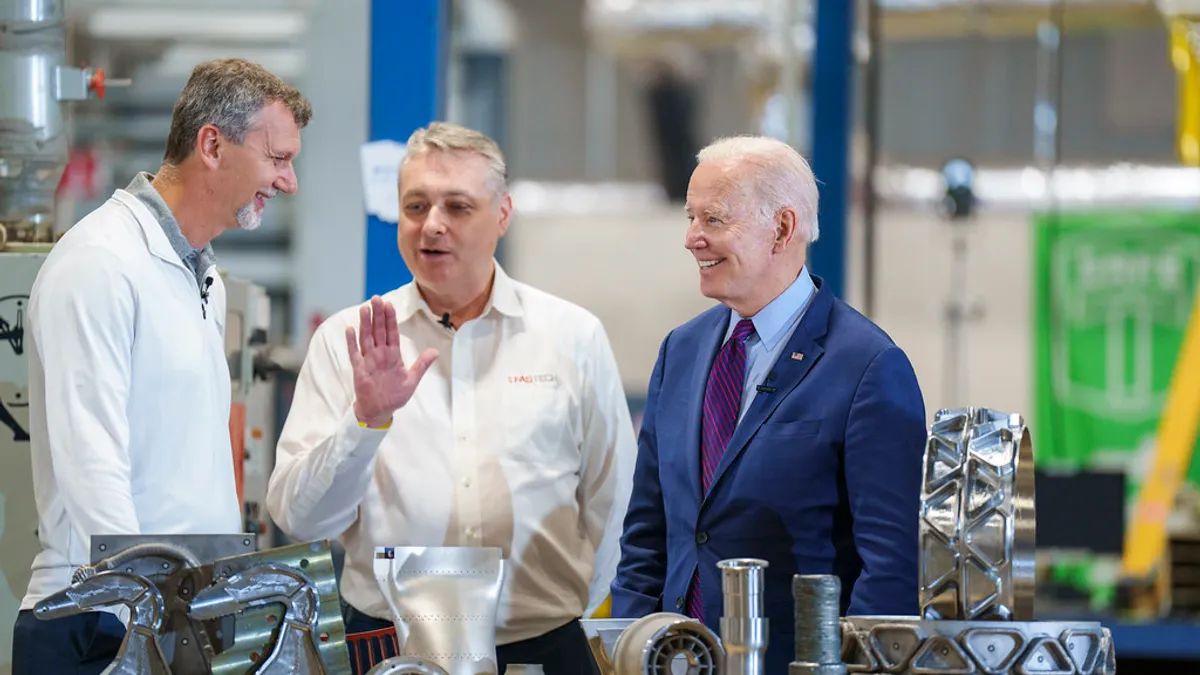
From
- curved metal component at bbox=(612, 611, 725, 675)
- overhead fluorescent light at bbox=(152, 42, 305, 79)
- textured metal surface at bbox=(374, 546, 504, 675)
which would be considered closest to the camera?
curved metal component at bbox=(612, 611, 725, 675)

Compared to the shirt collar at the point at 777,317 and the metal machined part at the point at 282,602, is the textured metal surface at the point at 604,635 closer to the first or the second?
the metal machined part at the point at 282,602

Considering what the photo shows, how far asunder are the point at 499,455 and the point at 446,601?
70 cm

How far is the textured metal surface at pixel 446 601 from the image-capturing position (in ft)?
6.76

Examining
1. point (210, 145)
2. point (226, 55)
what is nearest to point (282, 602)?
point (210, 145)

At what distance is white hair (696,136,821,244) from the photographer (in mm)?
2447

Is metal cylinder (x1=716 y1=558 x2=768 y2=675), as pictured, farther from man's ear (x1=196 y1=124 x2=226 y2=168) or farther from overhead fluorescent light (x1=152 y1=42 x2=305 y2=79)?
overhead fluorescent light (x1=152 y1=42 x2=305 y2=79)

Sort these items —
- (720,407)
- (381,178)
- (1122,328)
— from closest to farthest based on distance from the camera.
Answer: (720,407), (381,178), (1122,328)

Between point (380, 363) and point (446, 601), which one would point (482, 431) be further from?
point (446, 601)

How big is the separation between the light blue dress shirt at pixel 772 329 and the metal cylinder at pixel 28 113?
5.03 feet

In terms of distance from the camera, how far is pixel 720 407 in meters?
2.45

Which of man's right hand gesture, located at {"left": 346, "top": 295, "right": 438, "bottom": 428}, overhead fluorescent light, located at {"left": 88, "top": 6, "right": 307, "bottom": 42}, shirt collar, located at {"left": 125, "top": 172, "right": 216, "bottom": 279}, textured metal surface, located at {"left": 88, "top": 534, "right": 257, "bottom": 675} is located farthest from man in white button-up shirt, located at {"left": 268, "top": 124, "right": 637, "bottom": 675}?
overhead fluorescent light, located at {"left": 88, "top": 6, "right": 307, "bottom": 42}

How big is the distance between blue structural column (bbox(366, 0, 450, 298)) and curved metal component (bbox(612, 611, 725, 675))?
6.35ft

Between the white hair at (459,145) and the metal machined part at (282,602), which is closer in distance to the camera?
the metal machined part at (282,602)

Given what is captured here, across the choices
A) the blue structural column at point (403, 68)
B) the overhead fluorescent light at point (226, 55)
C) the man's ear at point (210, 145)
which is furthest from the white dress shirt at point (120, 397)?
the overhead fluorescent light at point (226, 55)
